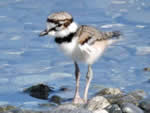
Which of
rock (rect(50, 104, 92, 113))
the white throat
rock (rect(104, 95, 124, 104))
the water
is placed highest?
the white throat

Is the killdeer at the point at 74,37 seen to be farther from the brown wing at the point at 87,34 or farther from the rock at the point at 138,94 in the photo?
the rock at the point at 138,94

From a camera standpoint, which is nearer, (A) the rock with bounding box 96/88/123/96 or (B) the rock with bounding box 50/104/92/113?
(B) the rock with bounding box 50/104/92/113

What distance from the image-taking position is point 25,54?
952 cm

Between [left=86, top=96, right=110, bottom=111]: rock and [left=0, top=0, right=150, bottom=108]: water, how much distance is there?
114 cm

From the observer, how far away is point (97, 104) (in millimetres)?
6762

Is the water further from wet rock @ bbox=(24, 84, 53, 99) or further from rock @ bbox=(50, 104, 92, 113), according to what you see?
rock @ bbox=(50, 104, 92, 113)

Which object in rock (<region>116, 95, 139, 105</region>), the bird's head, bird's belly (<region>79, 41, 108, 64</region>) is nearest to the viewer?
the bird's head

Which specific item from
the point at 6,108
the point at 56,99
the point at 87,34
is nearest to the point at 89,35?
the point at 87,34

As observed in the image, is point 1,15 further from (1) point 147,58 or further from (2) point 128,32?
(1) point 147,58

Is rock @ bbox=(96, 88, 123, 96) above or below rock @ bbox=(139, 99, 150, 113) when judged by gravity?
below

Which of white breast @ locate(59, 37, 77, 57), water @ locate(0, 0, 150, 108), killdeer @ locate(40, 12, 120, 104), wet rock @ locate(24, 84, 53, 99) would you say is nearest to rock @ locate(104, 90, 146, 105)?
water @ locate(0, 0, 150, 108)

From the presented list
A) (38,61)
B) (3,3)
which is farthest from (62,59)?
(3,3)

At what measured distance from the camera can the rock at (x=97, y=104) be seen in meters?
6.72

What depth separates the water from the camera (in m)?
8.41
